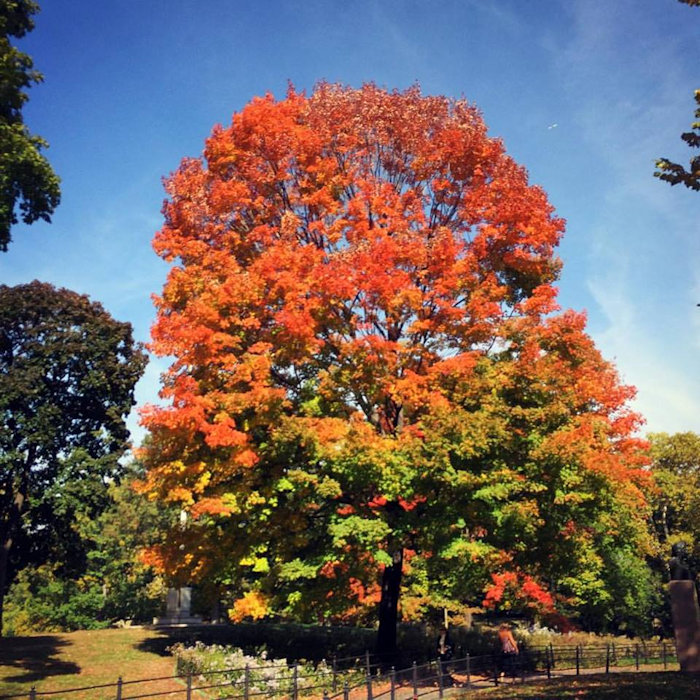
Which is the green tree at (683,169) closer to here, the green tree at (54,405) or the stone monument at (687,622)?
the stone monument at (687,622)

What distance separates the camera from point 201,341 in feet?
51.0

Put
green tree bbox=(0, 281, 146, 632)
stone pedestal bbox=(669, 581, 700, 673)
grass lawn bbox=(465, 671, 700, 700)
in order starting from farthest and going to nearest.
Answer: green tree bbox=(0, 281, 146, 632) < stone pedestal bbox=(669, 581, 700, 673) < grass lawn bbox=(465, 671, 700, 700)

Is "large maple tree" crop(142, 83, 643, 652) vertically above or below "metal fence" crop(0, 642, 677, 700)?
above

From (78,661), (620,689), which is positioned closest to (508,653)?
(620,689)

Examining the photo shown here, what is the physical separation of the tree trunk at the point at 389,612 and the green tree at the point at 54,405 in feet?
53.3

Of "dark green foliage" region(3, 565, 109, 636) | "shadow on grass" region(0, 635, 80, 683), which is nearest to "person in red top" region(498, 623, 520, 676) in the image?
"shadow on grass" region(0, 635, 80, 683)

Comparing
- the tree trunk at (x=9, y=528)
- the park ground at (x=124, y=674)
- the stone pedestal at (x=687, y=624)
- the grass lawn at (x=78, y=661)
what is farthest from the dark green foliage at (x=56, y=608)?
the stone pedestal at (x=687, y=624)

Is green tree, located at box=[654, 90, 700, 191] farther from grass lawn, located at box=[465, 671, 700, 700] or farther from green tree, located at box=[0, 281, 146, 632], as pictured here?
green tree, located at box=[0, 281, 146, 632]

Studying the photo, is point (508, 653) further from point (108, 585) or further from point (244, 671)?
point (108, 585)

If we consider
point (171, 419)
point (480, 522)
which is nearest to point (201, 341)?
point (171, 419)

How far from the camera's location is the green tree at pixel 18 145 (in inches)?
516

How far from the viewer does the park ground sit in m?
13.4

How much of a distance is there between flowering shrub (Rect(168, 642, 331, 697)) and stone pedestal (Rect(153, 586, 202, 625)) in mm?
14375

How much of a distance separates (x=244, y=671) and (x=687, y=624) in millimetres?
12209
